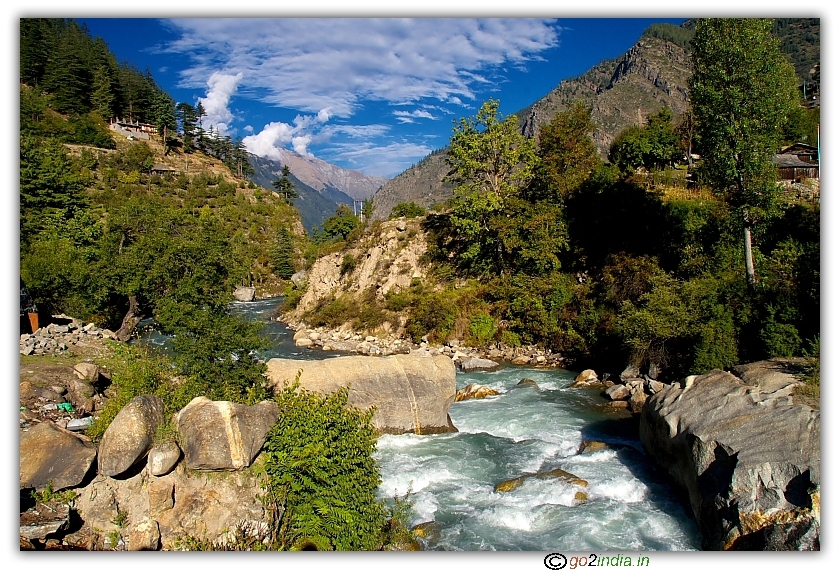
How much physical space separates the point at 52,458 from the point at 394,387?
761 cm

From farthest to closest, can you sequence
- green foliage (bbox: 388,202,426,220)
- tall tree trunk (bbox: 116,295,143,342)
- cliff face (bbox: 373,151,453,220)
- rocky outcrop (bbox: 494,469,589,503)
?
cliff face (bbox: 373,151,453,220) → green foliage (bbox: 388,202,426,220) → tall tree trunk (bbox: 116,295,143,342) → rocky outcrop (bbox: 494,469,589,503)

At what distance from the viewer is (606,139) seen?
107m

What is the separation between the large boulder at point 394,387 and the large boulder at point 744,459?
4976 millimetres

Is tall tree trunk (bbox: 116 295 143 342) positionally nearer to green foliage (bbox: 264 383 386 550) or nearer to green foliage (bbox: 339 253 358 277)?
green foliage (bbox: 264 383 386 550)

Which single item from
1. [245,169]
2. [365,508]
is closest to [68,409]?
[365,508]

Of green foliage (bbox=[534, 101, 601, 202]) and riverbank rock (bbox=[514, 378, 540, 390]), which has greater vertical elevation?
green foliage (bbox=[534, 101, 601, 202])

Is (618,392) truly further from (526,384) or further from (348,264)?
(348,264)

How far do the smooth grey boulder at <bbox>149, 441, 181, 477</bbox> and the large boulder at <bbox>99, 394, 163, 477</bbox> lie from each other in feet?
0.42

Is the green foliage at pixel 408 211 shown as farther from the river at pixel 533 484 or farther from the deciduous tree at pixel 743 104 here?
the river at pixel 533 484

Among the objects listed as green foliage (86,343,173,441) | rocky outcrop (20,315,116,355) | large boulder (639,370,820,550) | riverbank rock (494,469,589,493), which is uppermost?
rocky outcrop (20,315,116,355)

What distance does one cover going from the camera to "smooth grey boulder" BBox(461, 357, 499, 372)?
21312mm

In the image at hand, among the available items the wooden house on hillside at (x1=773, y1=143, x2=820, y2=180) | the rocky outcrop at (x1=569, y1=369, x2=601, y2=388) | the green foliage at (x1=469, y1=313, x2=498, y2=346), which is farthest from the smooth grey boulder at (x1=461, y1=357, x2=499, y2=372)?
the wooden house on hillside at (x1=773, y1=143, x2=820, y2=180)

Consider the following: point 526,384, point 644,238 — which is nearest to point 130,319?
point 526,384

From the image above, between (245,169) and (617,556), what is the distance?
82.2m
